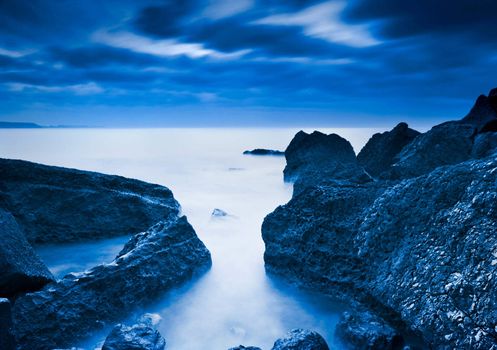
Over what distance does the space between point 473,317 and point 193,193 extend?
38.1 ft

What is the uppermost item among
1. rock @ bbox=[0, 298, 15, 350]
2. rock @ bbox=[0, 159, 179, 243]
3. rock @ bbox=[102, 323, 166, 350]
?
rock @ bbox=[0, 159, 179, 243]

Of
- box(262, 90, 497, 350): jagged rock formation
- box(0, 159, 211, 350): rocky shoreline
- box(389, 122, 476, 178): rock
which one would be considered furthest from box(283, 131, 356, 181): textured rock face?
box(262, 90, 497, 350): jagged rock formation

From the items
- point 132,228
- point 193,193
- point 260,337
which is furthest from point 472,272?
point 193,193

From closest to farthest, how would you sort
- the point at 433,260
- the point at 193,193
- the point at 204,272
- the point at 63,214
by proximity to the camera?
the point at 433,260
the point at 204,272
the point at 63,214
the point at 193,193

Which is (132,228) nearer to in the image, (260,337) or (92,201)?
(92,201)

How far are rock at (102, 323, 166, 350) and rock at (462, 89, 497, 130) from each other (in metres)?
12.2

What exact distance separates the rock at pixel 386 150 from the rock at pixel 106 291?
7.29 metres

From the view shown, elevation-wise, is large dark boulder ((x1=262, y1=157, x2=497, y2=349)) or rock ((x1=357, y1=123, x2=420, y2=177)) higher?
rock ((x1=357, y1=123, x2=420, y2=177))

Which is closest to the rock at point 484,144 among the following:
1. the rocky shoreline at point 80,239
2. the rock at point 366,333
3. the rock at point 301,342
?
the rock at point 366,333

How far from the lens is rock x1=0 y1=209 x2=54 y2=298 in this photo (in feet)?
13.7

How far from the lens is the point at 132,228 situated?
7.47 metres

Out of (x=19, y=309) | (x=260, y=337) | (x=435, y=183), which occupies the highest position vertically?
(x=435, y=183)

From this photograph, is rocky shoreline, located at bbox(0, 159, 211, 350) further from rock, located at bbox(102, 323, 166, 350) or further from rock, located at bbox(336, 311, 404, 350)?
rock, located at bbox(336, 311, 404, 350)

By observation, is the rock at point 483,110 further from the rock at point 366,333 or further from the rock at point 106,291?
the rock at point 106,291
